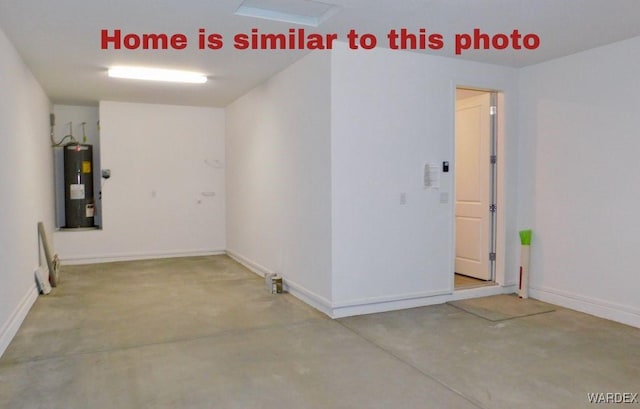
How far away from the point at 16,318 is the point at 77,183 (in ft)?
11.8

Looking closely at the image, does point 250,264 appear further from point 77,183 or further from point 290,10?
point 290,10

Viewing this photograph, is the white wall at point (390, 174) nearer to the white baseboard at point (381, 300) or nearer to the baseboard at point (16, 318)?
the white baseboard at point (381, 300)

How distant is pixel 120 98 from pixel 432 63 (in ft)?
15.1

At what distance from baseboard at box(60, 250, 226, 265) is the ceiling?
297 cm

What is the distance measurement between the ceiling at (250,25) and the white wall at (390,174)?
28 cm

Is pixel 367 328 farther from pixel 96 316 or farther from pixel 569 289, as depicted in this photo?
pixel 96 316

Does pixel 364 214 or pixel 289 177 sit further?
pixel 289 177

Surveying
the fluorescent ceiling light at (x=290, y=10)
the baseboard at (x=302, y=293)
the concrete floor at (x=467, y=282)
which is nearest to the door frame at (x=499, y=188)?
the concrete floor at (x=467, y=282)

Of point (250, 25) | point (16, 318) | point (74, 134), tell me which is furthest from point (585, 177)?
point (74, 134)

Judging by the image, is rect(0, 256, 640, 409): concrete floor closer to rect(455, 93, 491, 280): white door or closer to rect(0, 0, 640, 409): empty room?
rect(0, 0, 640, 409): empty room

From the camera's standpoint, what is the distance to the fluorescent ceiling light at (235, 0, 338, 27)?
325cm

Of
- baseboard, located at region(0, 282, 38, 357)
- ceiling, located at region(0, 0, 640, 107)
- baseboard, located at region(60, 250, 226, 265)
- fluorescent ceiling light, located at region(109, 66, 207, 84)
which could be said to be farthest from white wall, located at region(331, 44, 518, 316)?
baseboard, located at region(60, 250, 226, 265)

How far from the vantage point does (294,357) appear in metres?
3.19

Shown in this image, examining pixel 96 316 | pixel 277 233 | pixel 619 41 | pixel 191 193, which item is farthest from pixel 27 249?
pixel 619 41
